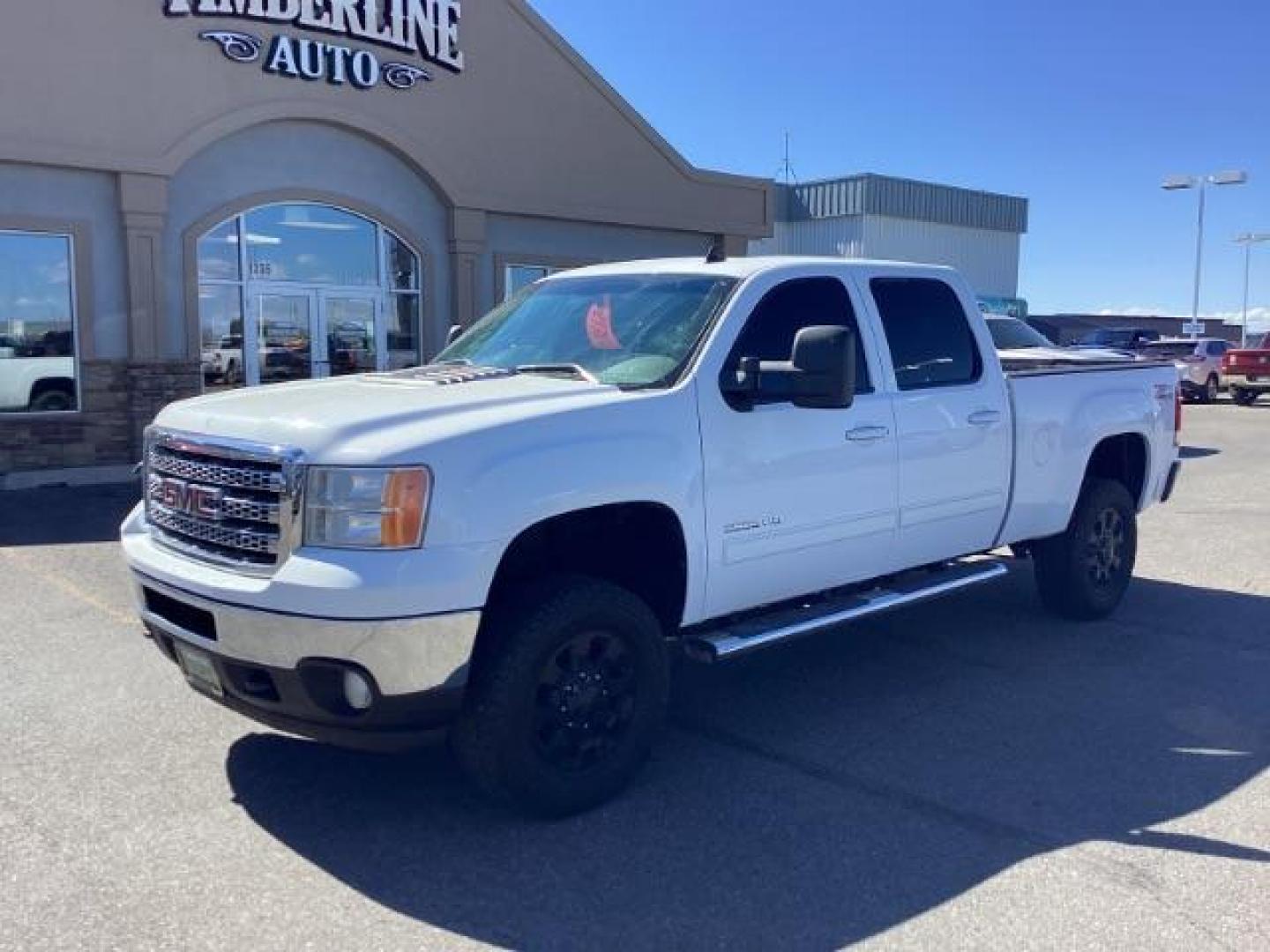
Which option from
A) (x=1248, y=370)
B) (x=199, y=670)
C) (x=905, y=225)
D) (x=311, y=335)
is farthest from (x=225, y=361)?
(x=905, y=225)

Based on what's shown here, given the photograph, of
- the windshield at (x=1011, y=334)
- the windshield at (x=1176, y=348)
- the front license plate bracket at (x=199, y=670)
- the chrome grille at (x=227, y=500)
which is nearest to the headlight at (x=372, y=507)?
the chrome grille at (x=227, y=500)

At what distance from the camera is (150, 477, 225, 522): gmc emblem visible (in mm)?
4094

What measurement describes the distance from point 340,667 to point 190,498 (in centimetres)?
99

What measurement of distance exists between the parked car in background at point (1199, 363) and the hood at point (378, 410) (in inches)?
1049

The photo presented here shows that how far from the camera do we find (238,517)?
400cm

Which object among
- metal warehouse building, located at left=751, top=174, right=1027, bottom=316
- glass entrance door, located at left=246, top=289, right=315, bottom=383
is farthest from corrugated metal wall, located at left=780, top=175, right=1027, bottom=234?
glass entrance door, located at left=246, top=289, right=315, bottom=383

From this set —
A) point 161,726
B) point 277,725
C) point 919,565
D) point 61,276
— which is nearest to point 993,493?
point 919,565

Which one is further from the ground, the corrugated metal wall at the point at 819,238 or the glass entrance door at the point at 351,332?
the corrugated metal wall at the point at 819,238

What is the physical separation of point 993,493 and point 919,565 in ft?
2.28

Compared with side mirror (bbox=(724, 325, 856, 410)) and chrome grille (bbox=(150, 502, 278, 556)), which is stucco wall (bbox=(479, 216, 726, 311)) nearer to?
side mirror (bbox=(724, 325, 856, 410))

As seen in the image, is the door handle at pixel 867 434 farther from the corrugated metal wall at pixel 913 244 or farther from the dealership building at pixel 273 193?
the corrugated metal wall at pixel 913 244

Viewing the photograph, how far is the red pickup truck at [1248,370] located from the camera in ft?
88.8

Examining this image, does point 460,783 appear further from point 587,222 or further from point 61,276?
point 587,222

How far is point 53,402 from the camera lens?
13570 millimetres
